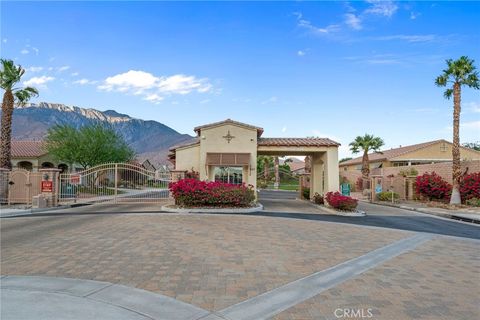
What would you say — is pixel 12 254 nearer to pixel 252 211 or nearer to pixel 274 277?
pixel 274 277

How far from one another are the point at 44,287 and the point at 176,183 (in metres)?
12.4

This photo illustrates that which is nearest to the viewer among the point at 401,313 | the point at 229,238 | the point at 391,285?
the point at 401,313

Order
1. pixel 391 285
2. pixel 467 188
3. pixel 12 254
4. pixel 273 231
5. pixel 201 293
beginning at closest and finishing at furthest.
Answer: pixel 201 293
pixel 391 285
pixel 12 254
pixel 273 231
pixel 467 188

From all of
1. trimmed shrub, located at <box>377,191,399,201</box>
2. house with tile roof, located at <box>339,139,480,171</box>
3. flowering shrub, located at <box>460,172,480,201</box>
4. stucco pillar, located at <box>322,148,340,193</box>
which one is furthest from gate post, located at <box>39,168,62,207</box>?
house with tile roof, located at <box>339,139,480,171</box>

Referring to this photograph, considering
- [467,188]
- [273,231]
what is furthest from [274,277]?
[467,188]

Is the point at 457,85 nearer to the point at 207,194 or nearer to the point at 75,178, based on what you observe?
the point at 207,194

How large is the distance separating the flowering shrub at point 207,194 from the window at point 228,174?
14.7ft

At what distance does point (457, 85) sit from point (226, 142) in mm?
15558

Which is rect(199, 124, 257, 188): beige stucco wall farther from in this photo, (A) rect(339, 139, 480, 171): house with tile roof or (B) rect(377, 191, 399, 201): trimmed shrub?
(A) rect(339, 139, 480, 171): house with tile roof

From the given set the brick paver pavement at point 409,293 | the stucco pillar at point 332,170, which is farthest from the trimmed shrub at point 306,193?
the brick paver pavement at point 409,293

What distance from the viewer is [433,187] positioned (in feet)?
81.7

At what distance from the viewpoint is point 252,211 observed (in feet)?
56.4

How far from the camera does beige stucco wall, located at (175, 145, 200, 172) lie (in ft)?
69.6

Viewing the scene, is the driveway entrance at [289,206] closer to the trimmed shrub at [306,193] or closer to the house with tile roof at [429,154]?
the trimmed shrub at [306,193]
